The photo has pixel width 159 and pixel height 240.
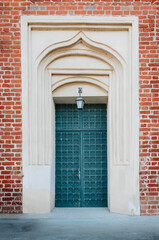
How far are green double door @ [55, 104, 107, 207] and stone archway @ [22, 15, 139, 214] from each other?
0.38 meters

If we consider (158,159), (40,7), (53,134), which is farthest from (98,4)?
(158,159)

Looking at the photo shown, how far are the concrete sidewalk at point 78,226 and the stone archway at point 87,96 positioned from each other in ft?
1.19

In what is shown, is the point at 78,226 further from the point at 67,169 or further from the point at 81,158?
the point at 81,158

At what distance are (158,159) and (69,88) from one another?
8.72ft

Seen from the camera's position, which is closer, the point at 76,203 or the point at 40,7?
the point at 40,7

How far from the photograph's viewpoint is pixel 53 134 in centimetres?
748

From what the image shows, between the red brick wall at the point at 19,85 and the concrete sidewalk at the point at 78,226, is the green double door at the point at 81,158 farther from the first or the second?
the red brick wall at the point at 19,85

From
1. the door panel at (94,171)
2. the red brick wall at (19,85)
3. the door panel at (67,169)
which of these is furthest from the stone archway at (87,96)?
the door panel at (94,171)

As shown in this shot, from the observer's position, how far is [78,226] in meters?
6.04

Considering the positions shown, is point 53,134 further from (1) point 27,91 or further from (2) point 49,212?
(2) point 49,212

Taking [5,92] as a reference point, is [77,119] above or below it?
below

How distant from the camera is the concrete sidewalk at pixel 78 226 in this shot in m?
5.45

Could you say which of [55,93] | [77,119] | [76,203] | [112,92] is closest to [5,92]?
[55,93]

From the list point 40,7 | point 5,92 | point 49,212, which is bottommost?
point 49,212
